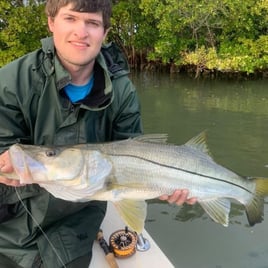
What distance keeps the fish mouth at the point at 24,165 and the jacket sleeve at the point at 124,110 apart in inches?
40.0

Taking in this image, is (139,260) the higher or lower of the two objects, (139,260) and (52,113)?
the lower

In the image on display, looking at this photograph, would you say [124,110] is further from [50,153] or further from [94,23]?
[50,153]

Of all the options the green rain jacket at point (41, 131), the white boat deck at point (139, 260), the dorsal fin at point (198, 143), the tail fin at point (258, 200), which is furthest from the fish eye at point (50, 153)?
the tail fin at point (258, 200)

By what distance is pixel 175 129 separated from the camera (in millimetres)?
10820

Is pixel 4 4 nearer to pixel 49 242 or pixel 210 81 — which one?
pixel 210 81

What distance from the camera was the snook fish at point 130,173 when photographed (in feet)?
7.80

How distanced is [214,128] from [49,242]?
846 cm

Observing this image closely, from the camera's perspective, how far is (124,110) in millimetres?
3254

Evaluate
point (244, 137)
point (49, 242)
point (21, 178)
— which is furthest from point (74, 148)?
point (244, 137)

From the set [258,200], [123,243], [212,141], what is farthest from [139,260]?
[212,141]

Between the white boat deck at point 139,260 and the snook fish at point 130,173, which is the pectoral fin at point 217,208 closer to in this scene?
the snook fish at point 130,173

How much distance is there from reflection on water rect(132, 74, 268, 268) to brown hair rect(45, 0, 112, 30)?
339cm

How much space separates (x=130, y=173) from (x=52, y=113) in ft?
2.52

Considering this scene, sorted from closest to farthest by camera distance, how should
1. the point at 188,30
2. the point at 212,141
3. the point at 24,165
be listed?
the point at 24,165 → the point at 212,141 → the point at 188,30
